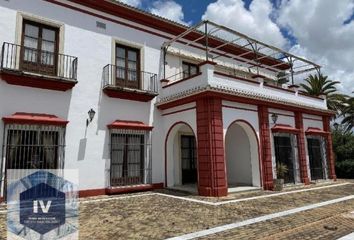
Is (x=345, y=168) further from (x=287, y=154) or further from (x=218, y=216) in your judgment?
(x=218, y=216)

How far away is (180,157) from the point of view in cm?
1446

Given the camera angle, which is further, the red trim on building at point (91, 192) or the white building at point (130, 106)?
the red trim on building at point (91, 192)

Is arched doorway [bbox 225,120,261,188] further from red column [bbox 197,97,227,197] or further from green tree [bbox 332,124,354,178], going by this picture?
green tree [bbox 332,124,354,178]

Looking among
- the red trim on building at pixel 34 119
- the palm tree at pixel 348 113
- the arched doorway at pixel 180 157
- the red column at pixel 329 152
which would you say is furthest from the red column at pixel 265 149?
the palm tree at pixel 348 113

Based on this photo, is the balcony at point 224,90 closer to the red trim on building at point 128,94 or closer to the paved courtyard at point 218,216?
the red trim on building at point 128,94

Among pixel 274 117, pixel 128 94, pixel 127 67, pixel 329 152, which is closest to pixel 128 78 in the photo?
pixel 127 67

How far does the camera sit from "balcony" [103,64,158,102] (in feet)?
39.9

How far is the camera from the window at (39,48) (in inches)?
411

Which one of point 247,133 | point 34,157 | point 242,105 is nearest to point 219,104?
point 242,105

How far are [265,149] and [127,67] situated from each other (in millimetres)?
7075

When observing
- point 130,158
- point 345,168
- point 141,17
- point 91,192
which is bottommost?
point 91,192

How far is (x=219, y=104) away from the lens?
38.3 feet

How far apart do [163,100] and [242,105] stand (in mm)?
3507

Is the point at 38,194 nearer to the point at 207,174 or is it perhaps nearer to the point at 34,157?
the point at 34,157
